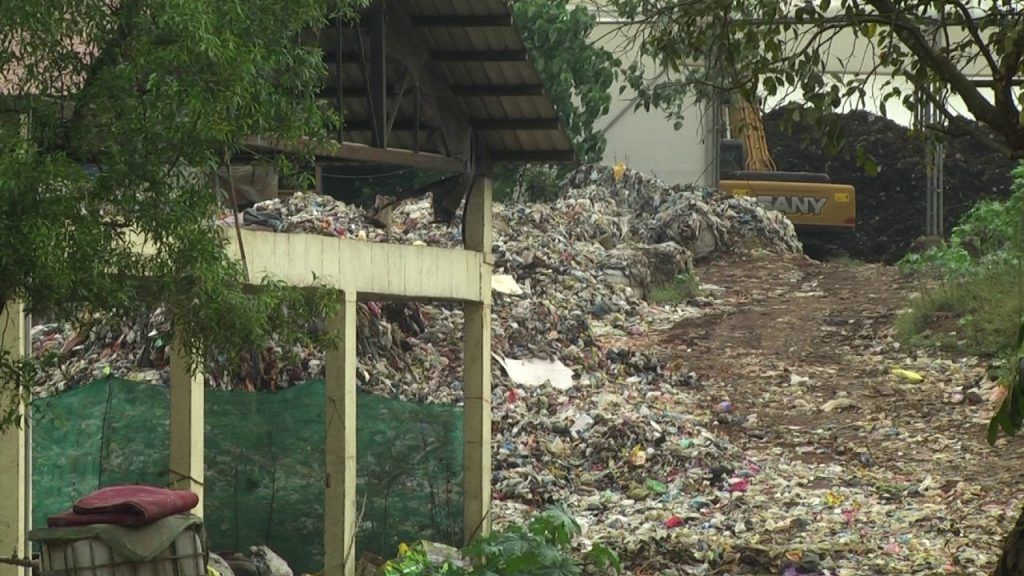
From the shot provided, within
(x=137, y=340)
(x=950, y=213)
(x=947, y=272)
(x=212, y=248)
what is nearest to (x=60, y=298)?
(x=212, y=248)

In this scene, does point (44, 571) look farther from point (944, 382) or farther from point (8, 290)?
point (944, 382)

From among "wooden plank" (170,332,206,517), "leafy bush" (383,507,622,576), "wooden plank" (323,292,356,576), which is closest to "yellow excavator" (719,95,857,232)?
"wooden plank" (323,292,356,576)

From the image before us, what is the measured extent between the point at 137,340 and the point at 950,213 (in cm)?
2447

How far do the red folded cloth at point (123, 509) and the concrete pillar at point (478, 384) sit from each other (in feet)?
17.4

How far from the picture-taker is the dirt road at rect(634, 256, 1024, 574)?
1367cm

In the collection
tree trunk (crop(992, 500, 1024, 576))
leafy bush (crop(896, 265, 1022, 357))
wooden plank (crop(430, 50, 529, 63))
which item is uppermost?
wooden plank (crop(430, 50, 529, 63))

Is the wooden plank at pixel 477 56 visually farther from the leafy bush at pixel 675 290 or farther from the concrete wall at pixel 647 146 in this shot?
the concrete wall at pixel 647 146

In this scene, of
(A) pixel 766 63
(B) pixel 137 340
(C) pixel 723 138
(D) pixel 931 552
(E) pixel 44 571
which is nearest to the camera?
(E) pixel 44 571

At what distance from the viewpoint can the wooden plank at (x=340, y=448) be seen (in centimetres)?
1134

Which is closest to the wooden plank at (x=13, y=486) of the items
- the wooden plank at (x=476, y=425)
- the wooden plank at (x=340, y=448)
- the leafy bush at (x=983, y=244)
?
the wooden plank at (x=340, y=448)

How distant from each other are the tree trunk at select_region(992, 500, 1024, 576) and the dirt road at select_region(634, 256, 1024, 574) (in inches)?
203

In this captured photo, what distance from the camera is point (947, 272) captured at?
79.6 ft

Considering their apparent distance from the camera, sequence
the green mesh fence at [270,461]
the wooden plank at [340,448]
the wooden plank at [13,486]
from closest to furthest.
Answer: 1. the wooden plank at [13,486]
2. the green mesh fence at [270,461]
3. the wooden plank at [340,448]

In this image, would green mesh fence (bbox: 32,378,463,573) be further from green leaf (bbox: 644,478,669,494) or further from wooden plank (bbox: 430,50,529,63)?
green leaf (bbox: 644,478,669,494)
